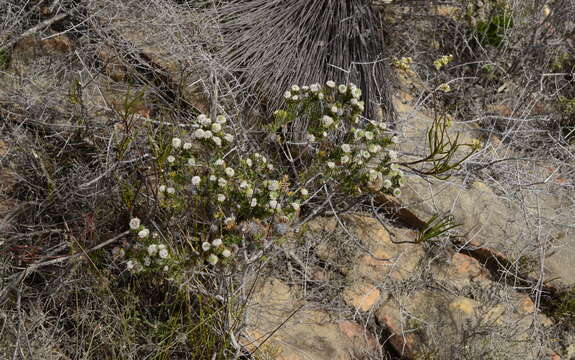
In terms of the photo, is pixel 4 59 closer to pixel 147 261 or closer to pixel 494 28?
pixel 147 261

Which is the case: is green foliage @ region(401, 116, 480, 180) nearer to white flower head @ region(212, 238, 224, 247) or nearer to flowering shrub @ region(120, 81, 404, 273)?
flowering shrub @ region(120, 81, 404, 273)

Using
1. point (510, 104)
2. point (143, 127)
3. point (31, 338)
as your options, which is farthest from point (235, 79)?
point (510, 104)

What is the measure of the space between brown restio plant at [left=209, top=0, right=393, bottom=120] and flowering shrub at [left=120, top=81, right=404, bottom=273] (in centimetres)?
48

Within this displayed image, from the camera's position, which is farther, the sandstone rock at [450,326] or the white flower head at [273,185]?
the sandstone rock at [450,326]

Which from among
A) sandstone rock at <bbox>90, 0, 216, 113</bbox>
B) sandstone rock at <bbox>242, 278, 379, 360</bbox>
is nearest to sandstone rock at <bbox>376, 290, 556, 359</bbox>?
sandstone rock at <bbox>242, 278, 379, 360</bbox>

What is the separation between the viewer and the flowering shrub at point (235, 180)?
220 cm

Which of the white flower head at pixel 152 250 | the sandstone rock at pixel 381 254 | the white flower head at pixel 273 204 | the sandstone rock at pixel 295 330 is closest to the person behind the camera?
the white flower head at pixel 152 250

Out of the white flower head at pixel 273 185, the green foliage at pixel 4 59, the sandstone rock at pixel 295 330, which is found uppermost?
the green foliage at pixel 4 59

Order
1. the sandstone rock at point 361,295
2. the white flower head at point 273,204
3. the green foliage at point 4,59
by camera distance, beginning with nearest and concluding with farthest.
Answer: the white flower head at point 273,204
the sandstone rock at point 361,295
the green foliage at point 4,59

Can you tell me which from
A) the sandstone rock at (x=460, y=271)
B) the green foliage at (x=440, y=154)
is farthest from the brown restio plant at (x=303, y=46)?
the sandstone rock at (x=460, y=271)

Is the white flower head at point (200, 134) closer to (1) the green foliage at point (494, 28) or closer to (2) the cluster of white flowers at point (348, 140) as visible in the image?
(2) the cluster of white flowers at point (348, 140)

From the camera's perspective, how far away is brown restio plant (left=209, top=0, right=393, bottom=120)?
3064mm

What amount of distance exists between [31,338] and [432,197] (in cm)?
203

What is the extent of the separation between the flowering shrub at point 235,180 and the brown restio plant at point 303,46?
18.8 inches
